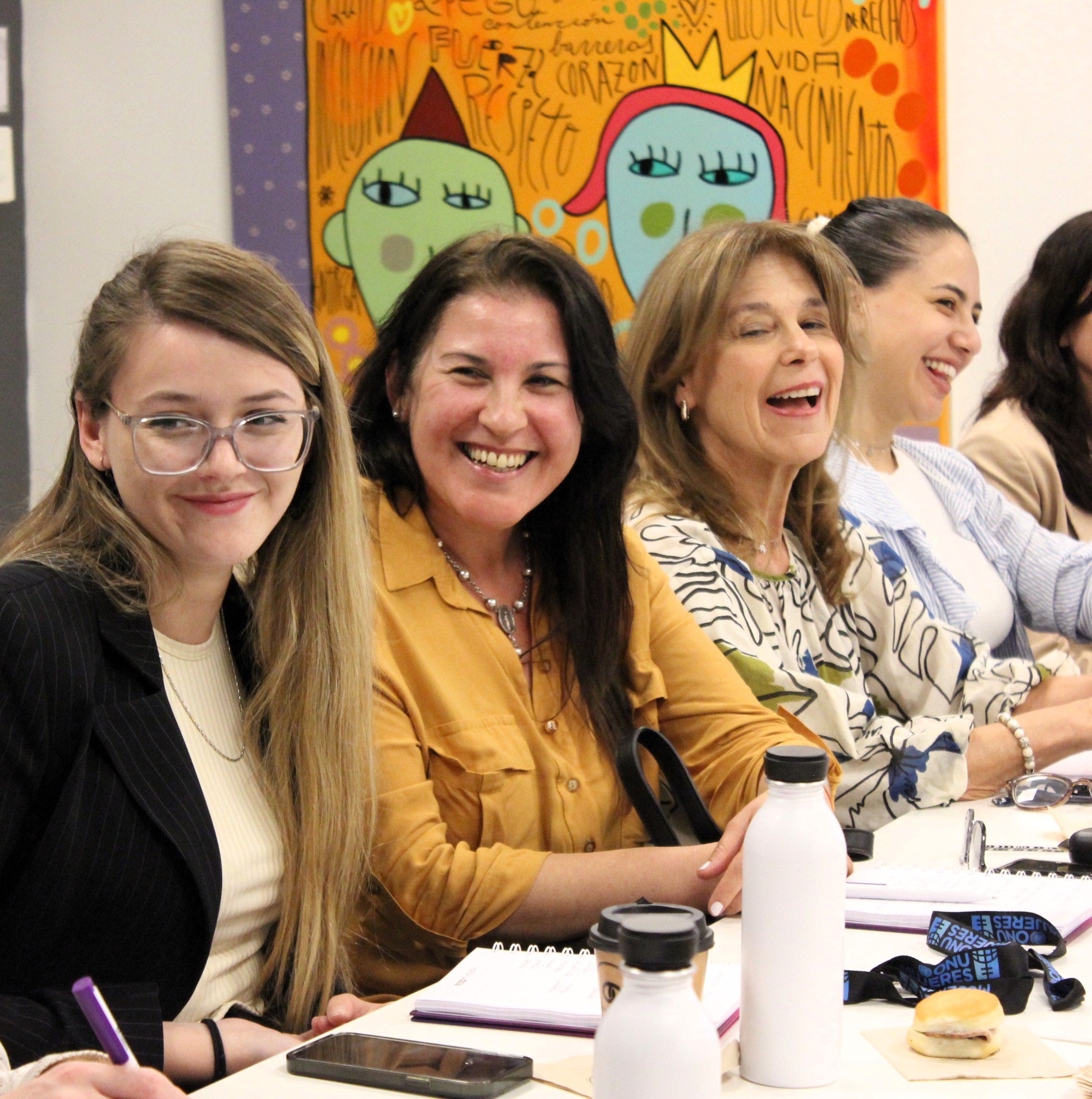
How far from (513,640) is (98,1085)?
37.0 inches

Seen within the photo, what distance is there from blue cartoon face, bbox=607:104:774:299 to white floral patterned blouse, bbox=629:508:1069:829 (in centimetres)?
136

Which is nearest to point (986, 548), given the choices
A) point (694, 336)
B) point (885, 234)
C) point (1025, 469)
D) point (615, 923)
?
point (1025, 469)

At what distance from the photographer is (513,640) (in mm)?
1830

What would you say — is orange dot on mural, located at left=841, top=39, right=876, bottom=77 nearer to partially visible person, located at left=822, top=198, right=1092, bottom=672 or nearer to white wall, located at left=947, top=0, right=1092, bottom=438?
white wall, located at left=947, top=0, right=1092, bottom=438

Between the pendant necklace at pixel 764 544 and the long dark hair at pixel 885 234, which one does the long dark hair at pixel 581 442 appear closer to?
the pendant necklace at pixel 764 544

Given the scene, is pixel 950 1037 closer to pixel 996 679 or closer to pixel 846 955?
pixel 846 955

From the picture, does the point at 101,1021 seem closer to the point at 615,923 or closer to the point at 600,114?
the point at 615,923

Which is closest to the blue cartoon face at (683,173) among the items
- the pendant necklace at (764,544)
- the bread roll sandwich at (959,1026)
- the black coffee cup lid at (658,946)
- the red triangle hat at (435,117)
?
the red triangle hat at (435,117)

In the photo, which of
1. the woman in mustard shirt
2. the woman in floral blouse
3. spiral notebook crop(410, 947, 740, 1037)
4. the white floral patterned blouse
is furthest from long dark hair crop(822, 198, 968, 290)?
spiral notebook crop(410, 947, 740, 1037)

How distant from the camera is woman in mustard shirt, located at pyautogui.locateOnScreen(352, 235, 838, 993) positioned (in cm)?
154

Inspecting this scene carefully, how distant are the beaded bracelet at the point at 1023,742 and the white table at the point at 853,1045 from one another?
889 millimetres

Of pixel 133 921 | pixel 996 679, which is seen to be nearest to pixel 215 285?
pixel 133 921

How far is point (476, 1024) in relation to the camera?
111 cm

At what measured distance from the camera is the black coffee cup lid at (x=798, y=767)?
0.91 m
